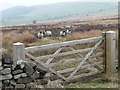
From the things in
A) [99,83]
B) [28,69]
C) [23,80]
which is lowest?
[99,83]

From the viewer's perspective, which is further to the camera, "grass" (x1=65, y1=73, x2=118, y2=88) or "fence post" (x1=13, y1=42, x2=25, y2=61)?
"grass" (x1=65, y1=73, x2=118, y2=88)

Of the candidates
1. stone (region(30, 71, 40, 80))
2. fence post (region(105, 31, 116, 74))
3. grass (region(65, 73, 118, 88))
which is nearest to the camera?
stone (region(30, 71, 40, 80))

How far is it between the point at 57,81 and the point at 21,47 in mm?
1501

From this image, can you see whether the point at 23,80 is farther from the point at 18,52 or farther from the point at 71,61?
the point at 71,61

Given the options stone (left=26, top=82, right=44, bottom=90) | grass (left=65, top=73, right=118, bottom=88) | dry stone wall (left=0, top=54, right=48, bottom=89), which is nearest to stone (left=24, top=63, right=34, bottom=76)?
dry stone wall (left=0, top=54, right=48, bottom=89)

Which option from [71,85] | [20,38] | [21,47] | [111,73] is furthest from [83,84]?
[20,38]

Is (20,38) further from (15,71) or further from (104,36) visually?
(15,71)

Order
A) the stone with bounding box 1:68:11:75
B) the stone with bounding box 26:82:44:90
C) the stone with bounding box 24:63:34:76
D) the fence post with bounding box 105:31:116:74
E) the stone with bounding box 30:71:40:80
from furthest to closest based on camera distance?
the fence post with bounding box 105:31:116:74, the stone with bounding box 30:71:40:80, the stone with bounding box 24:63:34:76, the stone with bounding box 26:82:44:90, the stone with bounding box 1:68:11:75

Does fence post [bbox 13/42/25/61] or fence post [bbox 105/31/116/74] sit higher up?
fence post [bbox 13/42/25/61]

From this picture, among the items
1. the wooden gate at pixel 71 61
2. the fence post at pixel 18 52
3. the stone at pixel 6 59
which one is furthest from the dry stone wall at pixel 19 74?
the wooden gate at pixel 71 61

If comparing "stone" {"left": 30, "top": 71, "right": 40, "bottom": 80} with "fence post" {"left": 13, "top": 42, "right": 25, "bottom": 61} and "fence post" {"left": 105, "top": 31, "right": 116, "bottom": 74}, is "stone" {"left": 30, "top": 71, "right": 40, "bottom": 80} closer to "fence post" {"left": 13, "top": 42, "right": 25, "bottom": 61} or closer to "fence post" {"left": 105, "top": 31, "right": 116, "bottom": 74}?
"fence post" {"left": 13, "top": 42, "right": 25, "bottom": 61}

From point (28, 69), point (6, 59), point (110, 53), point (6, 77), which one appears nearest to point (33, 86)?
point (28, 69)

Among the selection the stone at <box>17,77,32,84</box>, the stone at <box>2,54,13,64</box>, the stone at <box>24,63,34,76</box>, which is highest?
the stone at <box>2,54,13,64</box>

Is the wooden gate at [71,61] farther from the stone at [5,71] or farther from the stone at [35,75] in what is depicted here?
the stone at [5,71]
